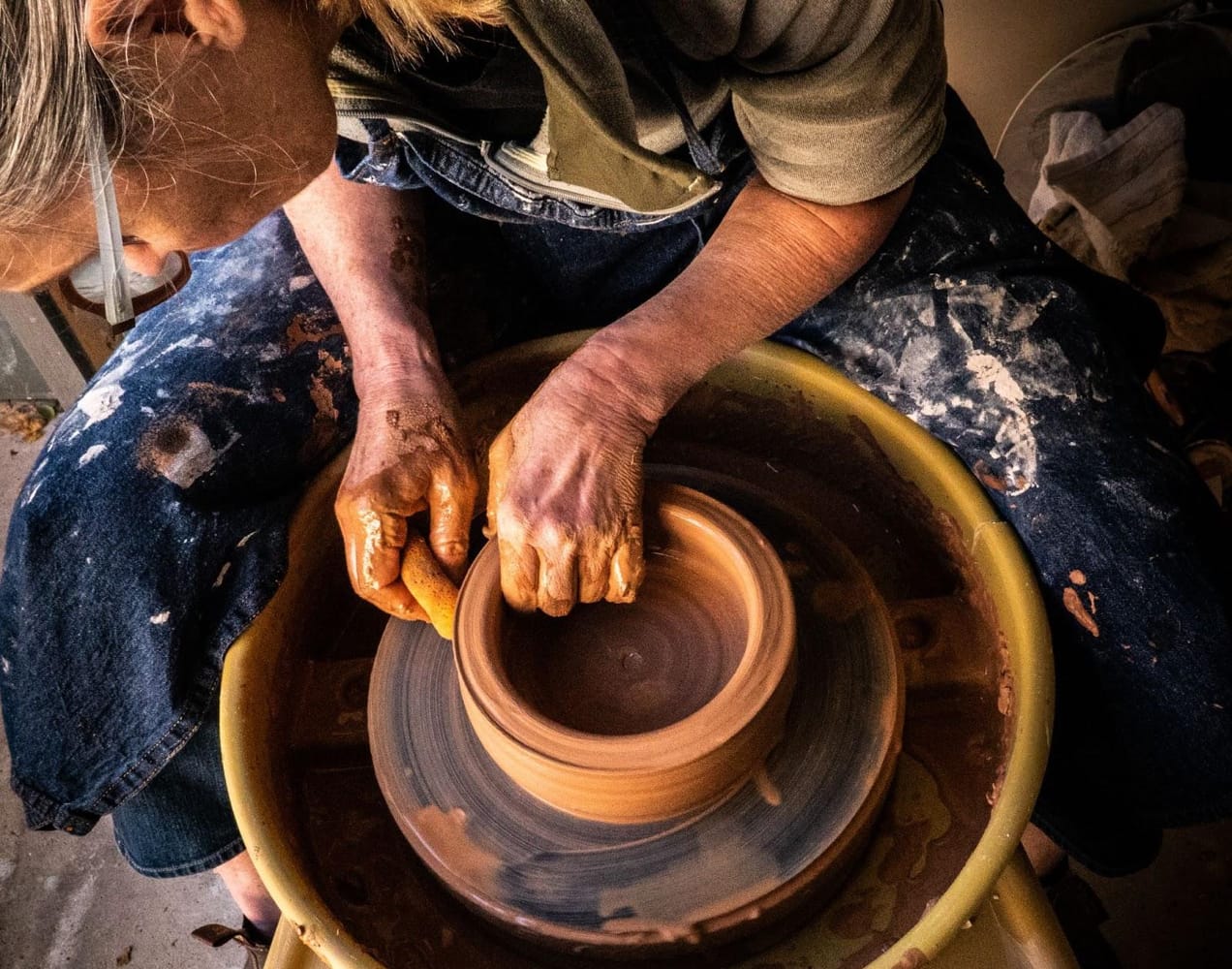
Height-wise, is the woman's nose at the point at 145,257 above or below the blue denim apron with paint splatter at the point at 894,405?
above

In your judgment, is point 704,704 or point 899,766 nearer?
point 704,704

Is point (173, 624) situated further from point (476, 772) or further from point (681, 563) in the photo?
point (681, 563)

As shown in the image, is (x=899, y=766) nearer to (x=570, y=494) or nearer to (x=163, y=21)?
(x=570, y=494)

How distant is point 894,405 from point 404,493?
725 mm

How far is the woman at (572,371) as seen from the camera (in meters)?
1.18

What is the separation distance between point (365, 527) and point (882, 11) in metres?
0.88

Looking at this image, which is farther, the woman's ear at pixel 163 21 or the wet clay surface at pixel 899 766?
the wet clay surface at pixel 899 766

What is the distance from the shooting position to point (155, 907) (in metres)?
2.13

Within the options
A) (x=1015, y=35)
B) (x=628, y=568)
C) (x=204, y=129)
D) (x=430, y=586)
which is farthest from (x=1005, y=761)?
(x=1015, y=35)

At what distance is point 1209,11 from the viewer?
98.1 inches

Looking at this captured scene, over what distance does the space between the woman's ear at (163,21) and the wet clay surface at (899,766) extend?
730 millimetres

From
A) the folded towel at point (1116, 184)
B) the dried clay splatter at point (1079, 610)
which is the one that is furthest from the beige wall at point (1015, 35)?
the dried clay splatter at point (1079, 610)

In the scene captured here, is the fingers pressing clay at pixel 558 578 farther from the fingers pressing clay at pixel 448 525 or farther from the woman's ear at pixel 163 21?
the woman's ear at pixel 163 21

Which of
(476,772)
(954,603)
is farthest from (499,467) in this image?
(954,603)
